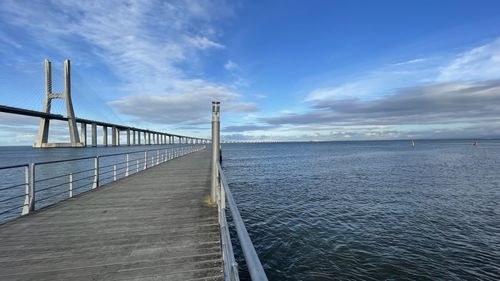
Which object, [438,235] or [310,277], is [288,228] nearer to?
[310,277]

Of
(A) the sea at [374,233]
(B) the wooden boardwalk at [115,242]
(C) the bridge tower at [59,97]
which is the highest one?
(C) the bridge tower at [59,97]

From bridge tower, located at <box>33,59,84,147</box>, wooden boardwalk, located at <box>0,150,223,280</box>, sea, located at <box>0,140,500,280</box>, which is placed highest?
bridge tower, located at <box>33,59,84,147</box>

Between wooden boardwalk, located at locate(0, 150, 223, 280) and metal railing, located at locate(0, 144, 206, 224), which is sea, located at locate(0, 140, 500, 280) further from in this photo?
metal railing, located at locate(0, 144, 206, 224)

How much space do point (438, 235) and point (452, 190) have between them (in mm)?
10271

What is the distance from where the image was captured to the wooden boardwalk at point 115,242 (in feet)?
11.9

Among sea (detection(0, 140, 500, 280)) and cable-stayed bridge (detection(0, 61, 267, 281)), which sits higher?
cable-stayed bridge (detection(0, 61, 267, 281))

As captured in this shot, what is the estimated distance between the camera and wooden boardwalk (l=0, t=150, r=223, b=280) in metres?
3.62

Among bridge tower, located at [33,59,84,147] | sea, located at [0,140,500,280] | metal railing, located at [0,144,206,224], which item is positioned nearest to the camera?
metal railing, located at [0,144,206,224]

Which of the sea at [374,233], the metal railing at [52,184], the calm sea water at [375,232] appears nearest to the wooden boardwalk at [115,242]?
the metal railing at [52,184]

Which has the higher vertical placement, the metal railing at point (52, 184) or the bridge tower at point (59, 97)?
the bridge tower at point (59, 97)

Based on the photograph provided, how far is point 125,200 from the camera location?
24.8 ft

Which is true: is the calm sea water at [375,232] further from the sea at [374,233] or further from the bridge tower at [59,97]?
the bridge tower at [59,97]

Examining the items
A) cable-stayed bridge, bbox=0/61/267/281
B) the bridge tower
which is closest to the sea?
cable-stayed bridge, bbox=0/61/267/281

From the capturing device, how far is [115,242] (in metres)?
4.55
